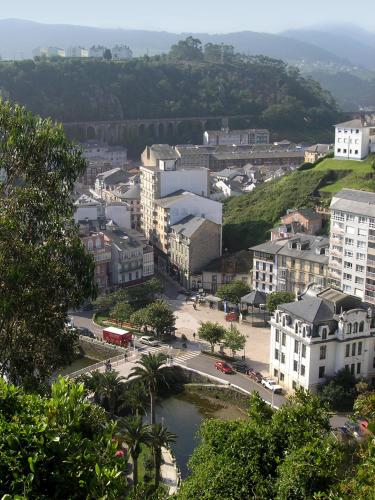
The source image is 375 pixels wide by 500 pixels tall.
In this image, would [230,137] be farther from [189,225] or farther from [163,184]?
[189,225]

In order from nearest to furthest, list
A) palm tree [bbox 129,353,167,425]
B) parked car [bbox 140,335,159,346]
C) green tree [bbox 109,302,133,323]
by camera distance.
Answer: palm tree [bbox 129,353,167,425], parked car [bbox 140,335,159,346], green tree [bbox 109,302,133,323]

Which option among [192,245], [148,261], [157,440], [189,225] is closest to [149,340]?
[192,245]

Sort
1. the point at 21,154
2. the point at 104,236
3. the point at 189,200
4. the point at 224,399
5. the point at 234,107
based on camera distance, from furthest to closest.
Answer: the point at 234,107 < the point at 189,200 < the point at 104,236 < the point at 224,399 < the point at 21,154

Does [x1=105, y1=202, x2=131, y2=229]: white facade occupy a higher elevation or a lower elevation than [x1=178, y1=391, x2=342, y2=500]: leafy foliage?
lower

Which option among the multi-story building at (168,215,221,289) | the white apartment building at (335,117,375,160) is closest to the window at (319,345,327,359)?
the multi-story building at (168,215,221,289)

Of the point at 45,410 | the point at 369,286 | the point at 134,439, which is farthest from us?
the point at 369,286

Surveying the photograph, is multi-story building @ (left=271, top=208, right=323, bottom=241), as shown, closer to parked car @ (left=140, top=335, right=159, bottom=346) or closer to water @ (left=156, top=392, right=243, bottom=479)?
parked car @ (left=140, top=335, right=159, bottom=346)

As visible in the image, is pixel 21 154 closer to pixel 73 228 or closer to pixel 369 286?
pixel 73 228

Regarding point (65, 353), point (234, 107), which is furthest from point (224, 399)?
point (234, 107)
